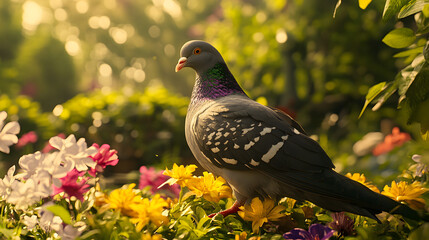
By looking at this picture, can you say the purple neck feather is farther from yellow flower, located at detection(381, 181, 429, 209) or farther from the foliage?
yellow flower, located at detection(381, 181, 429, 209)

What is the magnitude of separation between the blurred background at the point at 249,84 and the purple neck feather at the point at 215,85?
1.59ft

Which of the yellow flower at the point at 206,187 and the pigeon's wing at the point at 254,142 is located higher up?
the pigeon's wing at the point at 254,142

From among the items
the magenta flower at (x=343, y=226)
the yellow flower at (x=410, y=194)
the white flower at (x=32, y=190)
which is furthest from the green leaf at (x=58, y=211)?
the yellow flower at (x=410, y=194)

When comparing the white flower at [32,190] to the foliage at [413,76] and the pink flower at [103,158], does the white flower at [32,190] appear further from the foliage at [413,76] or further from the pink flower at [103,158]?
the foliage at [413,76]

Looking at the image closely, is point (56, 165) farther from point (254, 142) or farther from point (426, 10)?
point (426, 10)

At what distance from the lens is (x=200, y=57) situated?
2693mm

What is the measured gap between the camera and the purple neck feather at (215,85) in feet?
8.48

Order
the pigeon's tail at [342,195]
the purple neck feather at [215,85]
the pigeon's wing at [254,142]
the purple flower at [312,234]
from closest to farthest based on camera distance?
the purple flower at [312,234], the pigeon's tail at [342,195], the pigeon's wing at [254,142], the purple neck feather at [215,85]

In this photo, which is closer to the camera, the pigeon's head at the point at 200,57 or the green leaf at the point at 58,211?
the green leaf at the point at 58,211

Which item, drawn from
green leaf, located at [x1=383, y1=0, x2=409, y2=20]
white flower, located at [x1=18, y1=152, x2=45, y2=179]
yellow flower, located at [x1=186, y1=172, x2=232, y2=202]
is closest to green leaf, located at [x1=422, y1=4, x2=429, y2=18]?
green leaf, located at [x1=383, y1=0, x2=409, y2=20]

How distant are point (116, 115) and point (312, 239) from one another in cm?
442

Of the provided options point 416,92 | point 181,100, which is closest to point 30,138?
point 181,100

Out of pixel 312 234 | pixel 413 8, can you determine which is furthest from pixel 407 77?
pixel 312 234

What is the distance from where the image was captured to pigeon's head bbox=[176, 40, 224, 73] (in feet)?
8.80
